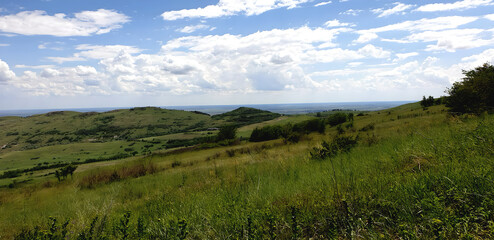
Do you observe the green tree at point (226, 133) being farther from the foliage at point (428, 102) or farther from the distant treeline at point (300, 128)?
the foliage at point (428, 102)

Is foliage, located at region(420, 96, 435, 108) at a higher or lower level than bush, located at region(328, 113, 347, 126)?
higher

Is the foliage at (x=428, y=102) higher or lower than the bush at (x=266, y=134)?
higher

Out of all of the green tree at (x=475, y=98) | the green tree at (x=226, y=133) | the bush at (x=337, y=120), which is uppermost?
the green tree at (x=475, y=98)

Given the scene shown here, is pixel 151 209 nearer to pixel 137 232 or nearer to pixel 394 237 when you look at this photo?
pixel 137 232

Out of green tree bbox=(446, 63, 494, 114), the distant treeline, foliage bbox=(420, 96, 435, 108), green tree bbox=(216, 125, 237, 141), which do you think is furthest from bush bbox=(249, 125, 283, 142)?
green tree bbox=(446, 63, 494, 114)

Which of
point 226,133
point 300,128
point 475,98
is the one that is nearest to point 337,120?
point 300,128

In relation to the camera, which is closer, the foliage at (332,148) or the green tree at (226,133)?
the foliage at (332,148)

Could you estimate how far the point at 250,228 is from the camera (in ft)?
9.07

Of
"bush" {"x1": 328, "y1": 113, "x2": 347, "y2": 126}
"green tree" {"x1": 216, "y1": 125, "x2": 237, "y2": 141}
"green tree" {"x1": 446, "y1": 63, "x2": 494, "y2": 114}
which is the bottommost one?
"green tree" {"x1": 216, "y1": 125, "x2": 237, "y2": 141}

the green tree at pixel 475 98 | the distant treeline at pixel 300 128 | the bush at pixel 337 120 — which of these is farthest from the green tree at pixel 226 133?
the green tree at pixel 475 98

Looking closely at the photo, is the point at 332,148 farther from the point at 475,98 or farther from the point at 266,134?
the point at 266,134

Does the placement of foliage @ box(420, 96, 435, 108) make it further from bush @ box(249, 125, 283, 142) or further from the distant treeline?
bush @ box(249, 125, 283, 142)

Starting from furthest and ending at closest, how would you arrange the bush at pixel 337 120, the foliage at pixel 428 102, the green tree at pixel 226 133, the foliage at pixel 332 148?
the green tree at pixel 226 133, the foliage at pixel 428 102, the bush at pixel 337 120, the foliage at pixel 332 148

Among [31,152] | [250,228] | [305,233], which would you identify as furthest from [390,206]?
[31,152]
